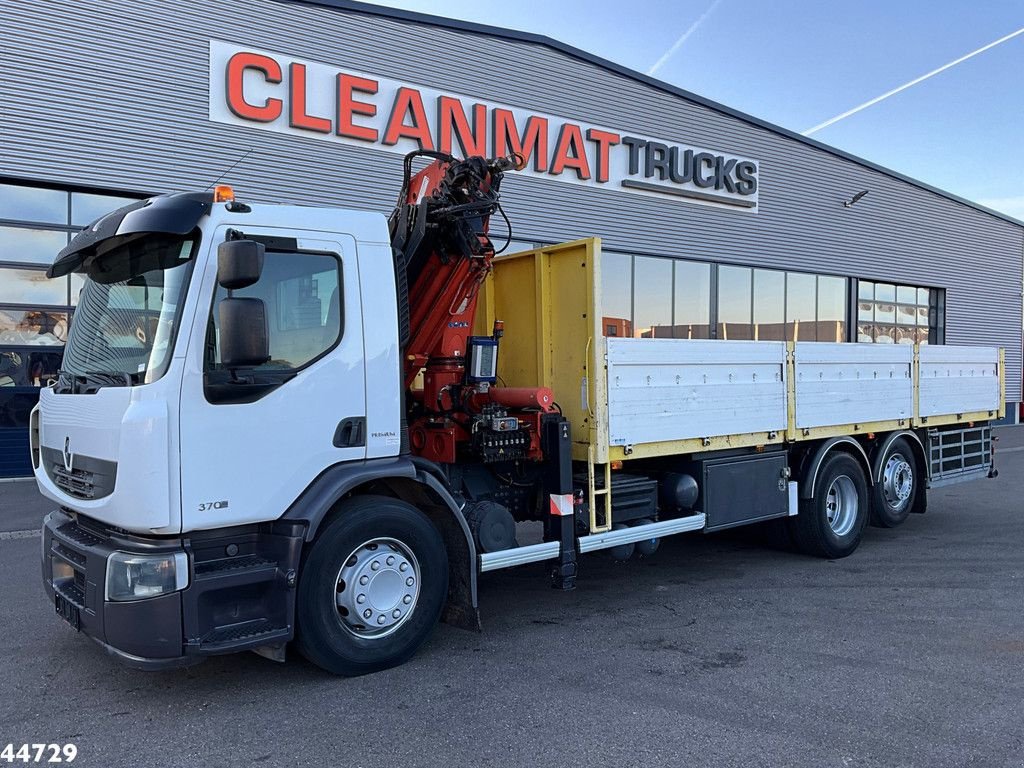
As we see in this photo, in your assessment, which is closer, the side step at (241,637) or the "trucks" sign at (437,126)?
the side step at (241,637)

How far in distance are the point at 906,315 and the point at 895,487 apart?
18.7 meters

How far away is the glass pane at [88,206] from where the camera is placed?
1211cm

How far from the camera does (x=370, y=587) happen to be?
14.7 feet

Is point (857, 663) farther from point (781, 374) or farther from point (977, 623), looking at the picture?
point (781, 374)

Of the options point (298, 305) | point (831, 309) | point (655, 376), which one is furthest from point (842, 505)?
point (831, 309)

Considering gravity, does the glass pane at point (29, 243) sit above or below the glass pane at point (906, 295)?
below

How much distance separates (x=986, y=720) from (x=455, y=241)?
3.95 meters

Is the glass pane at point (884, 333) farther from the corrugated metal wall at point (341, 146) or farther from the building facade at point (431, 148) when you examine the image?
the corrugated metal wall at point (341, 146)

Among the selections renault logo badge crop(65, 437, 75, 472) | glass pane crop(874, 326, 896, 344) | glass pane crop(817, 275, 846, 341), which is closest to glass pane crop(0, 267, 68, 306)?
renault logo badge crop(65, 437, 75, 472)

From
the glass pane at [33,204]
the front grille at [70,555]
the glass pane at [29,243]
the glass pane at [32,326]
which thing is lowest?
the front grille at [70,555]

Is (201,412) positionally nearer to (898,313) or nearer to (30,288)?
(30,288)

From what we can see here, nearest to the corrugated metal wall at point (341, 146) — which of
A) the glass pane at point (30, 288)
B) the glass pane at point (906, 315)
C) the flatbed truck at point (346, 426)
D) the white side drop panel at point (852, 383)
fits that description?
the glass pane at point (30, 288)

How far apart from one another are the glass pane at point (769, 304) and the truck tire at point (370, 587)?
16889 mm

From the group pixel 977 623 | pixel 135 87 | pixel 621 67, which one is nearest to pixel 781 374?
pixel 977 623
